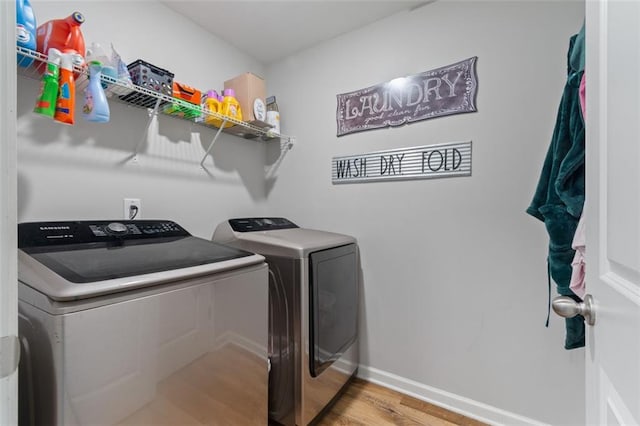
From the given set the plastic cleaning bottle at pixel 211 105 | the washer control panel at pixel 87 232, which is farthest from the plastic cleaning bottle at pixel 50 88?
the plastic cleaning bottle at pixel 211 105

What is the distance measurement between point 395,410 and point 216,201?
5.70 feet

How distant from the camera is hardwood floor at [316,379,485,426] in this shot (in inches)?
61.3

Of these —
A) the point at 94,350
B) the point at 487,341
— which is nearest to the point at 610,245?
the point at 94,350

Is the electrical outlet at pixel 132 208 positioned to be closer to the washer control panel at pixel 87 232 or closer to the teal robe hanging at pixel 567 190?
the washer control panel at pixel 87 232

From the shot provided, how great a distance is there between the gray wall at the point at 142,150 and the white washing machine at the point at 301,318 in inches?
15.6

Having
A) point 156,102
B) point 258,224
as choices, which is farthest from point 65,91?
point 258,224

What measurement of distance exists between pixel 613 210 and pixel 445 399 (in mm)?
1610

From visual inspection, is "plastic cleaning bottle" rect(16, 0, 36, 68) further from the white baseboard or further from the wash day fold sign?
the white baseboard

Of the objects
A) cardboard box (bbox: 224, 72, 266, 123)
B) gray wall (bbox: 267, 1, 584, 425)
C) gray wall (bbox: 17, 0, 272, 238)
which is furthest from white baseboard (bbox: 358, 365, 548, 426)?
cardboard box (bbox: 224, 72, 266, 123)

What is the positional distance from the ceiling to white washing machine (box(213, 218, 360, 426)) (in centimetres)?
134

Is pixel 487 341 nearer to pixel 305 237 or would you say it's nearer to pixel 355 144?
pixel 305 237

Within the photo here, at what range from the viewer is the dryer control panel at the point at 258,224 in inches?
67.7

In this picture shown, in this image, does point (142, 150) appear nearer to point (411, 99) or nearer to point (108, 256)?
point (108, 256)

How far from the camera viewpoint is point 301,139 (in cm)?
223
